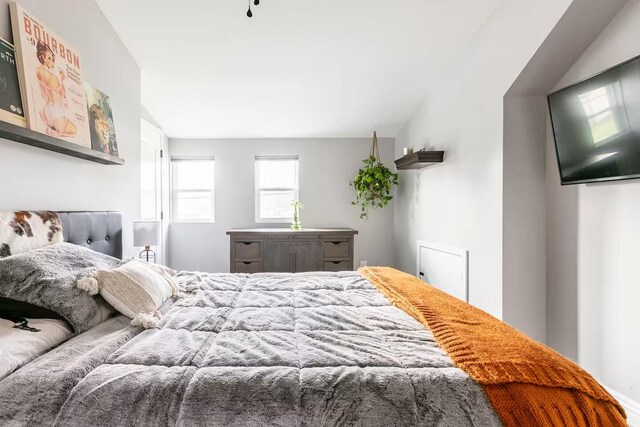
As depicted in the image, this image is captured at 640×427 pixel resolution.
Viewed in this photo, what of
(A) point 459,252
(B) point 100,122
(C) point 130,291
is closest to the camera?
(C) point 130,291

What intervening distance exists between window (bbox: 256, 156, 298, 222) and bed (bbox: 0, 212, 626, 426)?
316 centimetres

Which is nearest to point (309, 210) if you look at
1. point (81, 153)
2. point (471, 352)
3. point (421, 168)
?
point (421, 168)

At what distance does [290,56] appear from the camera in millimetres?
2799

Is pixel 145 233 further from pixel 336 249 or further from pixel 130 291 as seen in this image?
pixel 336 249

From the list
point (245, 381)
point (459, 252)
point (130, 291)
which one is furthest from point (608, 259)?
point (130, 291)

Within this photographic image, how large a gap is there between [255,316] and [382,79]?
8.76 feet

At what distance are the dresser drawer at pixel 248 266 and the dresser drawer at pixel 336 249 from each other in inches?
32.4

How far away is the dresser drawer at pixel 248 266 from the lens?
3.66 m

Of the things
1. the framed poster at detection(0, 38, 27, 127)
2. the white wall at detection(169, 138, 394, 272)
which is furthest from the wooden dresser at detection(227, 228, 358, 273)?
the framed poster at detection(0, 38, 27, 127)

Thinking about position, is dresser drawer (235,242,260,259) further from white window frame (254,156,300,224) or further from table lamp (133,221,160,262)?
table lamp (133,221,160,262)

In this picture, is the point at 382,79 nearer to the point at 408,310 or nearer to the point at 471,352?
the point at 408,310

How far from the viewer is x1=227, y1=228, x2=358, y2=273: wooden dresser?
12.1 feet

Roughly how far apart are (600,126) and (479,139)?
83 cm

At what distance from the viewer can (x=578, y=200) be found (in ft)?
6.39
